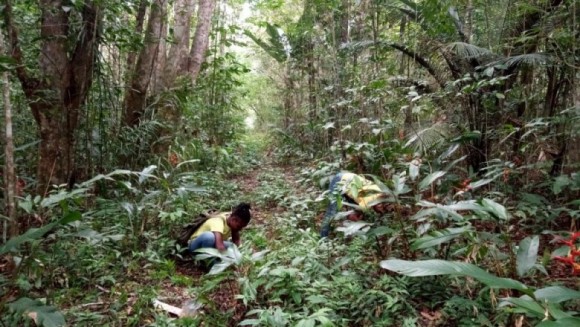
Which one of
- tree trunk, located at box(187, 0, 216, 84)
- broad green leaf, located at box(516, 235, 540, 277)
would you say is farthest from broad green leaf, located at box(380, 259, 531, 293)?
tree trunk, located at box(187, 0, 216, 84)

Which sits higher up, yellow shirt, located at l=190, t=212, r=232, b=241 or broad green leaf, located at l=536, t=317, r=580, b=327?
broad green leaf, located at l=536, t=317, r=580, b=327

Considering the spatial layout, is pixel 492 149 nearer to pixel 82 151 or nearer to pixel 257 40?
pixel 82 151

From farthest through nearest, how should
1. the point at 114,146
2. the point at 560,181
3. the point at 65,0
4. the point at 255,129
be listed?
the point at 255,129 < the point at 114,146 < the point at 65,0 < the point at 560,181

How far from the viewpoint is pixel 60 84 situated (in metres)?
4.45

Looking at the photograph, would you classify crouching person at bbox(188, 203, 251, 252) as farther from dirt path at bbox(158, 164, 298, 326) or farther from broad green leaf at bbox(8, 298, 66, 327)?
broad green leaf at bbox(8, 298, 66, 327)

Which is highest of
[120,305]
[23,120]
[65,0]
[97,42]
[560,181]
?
[65,0]

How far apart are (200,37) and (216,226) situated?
16.5ft

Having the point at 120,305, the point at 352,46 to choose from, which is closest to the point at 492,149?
the point at 352,46

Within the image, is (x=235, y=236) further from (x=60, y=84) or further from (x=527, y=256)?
(x=527, y=256)

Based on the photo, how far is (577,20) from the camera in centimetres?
436

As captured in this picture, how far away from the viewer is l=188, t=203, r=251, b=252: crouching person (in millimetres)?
3852

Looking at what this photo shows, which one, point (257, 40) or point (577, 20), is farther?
point (257, 40)

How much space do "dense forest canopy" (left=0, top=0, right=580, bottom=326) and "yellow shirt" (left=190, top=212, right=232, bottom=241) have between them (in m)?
0.27

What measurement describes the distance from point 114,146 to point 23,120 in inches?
54.3
